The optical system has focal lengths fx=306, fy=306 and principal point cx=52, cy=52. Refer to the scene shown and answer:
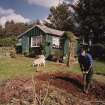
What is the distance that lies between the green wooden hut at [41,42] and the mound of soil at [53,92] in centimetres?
1782

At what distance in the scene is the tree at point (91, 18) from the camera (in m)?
46.2

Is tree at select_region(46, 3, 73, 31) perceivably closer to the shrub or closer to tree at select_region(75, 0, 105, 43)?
tree at select_region(75, 0, 105, 43)

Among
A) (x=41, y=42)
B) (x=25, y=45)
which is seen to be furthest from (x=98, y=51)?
(x=25, y=45)

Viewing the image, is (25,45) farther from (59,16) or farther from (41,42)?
(59,16)

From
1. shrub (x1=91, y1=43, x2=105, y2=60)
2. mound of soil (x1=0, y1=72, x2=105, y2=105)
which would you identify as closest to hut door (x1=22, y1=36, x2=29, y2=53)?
shrub (x1=91, y1=43, x2=105, y2=60)

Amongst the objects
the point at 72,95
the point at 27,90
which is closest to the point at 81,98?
the point at 72,95

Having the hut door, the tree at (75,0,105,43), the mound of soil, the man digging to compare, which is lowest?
the mound of soil

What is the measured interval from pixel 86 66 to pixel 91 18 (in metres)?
33.8

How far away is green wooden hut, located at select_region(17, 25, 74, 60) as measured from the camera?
3427 centimetres

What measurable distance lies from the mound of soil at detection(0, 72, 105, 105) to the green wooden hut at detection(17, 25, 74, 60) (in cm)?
1782

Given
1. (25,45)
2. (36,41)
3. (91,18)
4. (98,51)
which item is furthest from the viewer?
(91,18)

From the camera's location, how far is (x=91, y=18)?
47281 millimetres

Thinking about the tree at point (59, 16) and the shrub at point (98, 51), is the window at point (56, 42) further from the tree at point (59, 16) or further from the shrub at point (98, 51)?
the tree at point (59, 16)

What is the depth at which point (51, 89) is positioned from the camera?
13.1 metres
